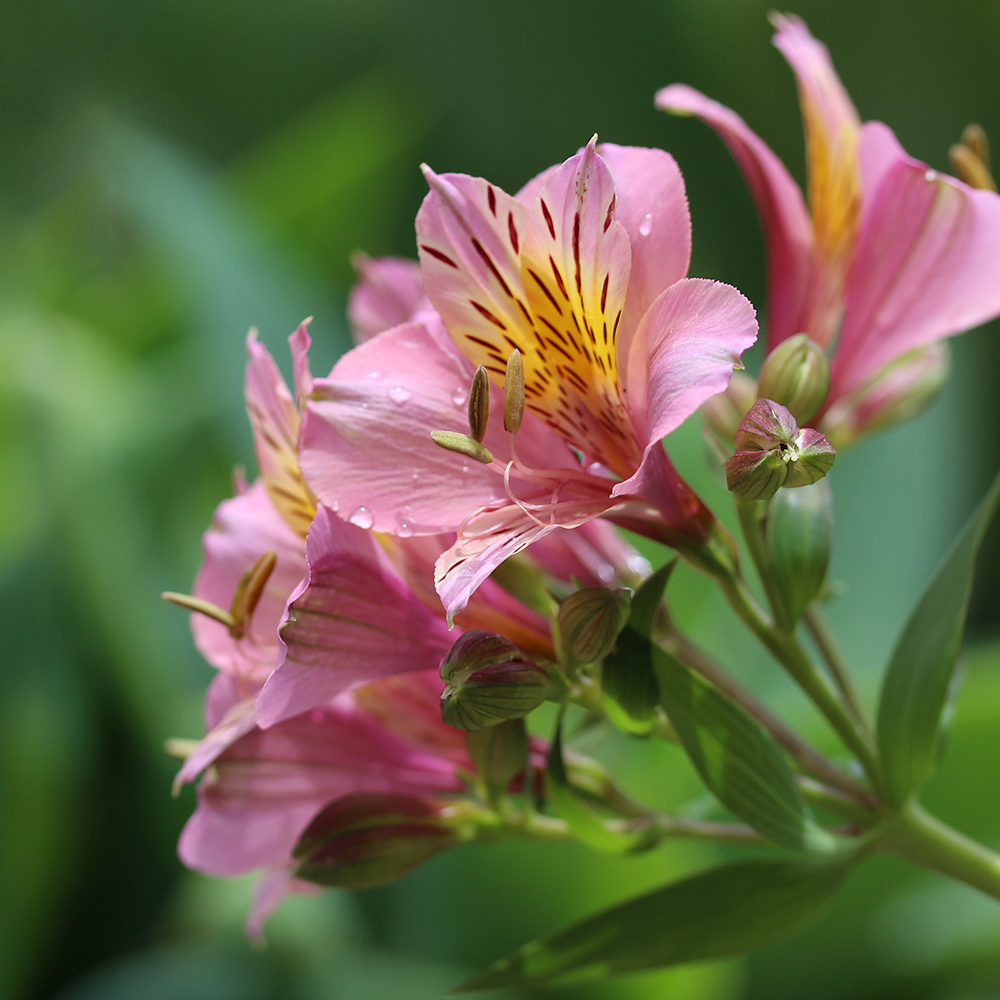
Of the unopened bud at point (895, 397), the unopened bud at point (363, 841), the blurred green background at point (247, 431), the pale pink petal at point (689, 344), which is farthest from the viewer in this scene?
the blurred green background at point (247, 431)

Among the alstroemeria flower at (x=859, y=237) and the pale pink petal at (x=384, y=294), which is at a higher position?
the pale pink petal at (x=384, y=294)

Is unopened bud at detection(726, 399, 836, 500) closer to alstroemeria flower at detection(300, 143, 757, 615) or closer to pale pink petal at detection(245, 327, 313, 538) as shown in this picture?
alstroemeria flower at detection(300, 143, 757, 615)

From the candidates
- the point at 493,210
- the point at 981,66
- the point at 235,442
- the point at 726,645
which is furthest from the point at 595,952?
the point at 981,66

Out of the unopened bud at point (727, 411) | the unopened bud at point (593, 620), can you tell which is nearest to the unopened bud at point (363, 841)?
the unopened bud at point (593, 620)

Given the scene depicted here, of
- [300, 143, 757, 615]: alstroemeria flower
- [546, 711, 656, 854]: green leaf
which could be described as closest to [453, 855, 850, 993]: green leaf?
[546, 711, 656, 854]: green leaf

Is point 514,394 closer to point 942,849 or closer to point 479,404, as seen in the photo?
point 479,404

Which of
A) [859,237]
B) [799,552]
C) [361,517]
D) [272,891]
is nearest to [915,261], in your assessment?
[859,237]

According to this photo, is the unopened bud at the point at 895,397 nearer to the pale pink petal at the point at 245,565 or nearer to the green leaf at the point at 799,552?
the green leaf at the point at 799,552
